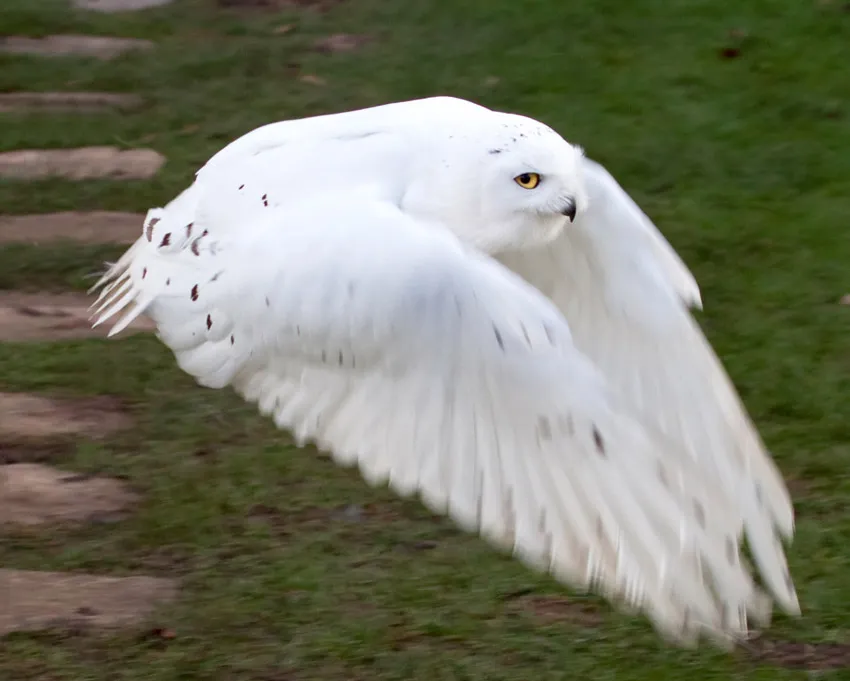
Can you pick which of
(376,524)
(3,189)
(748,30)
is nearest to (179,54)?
(3,189)

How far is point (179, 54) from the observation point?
6.19 m

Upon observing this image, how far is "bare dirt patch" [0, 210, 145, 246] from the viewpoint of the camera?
4.48m

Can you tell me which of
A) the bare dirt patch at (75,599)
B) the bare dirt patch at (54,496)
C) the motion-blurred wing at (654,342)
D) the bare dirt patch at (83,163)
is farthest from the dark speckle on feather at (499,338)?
the bare dirt patch at (83,163)

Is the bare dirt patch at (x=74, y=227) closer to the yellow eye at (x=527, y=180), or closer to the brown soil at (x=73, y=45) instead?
the brown soil at (x=73, y=45)

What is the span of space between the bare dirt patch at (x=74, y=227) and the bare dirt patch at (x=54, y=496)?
53.5 inches

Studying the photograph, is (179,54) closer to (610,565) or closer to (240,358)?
(240,358)

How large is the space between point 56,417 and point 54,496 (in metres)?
0.38

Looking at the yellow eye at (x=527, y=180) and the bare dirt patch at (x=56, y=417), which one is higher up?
the yellow eye at (x=527, y=180)

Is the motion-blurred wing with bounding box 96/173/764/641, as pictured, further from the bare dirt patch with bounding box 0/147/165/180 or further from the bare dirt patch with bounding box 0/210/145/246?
the bare dirt patch with bounding box 0/147/165/180

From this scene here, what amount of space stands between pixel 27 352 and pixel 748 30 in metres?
3.77

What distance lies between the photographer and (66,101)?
566 centimetres

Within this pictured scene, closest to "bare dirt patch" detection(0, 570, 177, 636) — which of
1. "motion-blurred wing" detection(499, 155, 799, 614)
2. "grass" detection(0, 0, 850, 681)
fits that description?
"grass" detection(0, 0, 850, 681)

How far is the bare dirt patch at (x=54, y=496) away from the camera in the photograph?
10.2 feet

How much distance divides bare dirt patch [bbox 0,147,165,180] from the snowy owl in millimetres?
2304
